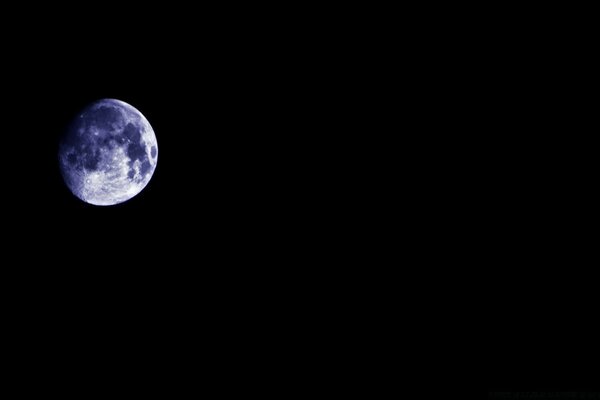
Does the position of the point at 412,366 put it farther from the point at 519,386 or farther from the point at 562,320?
the point at 562,320

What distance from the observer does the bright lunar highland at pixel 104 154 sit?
125 inches

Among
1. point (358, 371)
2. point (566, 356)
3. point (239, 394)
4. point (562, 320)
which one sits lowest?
point (239, 394)

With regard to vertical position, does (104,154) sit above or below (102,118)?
below

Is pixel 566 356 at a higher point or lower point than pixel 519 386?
higher

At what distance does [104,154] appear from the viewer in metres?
3.17

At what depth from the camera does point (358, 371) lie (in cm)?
505

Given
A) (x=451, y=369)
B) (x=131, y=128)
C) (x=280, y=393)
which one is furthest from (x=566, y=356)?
(x=131, y=128)

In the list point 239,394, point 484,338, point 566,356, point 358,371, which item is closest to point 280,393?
point 239,394

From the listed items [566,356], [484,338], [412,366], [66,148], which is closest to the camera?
[66,148]

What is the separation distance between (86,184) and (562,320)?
6.22 meters

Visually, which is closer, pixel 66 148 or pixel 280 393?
pixel 66 148

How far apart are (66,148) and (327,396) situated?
4853 millimetres

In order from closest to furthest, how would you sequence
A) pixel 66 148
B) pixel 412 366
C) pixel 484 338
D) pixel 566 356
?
pixel 66 148, pixel 566 356, pixel 484 338, pixel 412 366

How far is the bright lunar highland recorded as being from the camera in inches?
125
